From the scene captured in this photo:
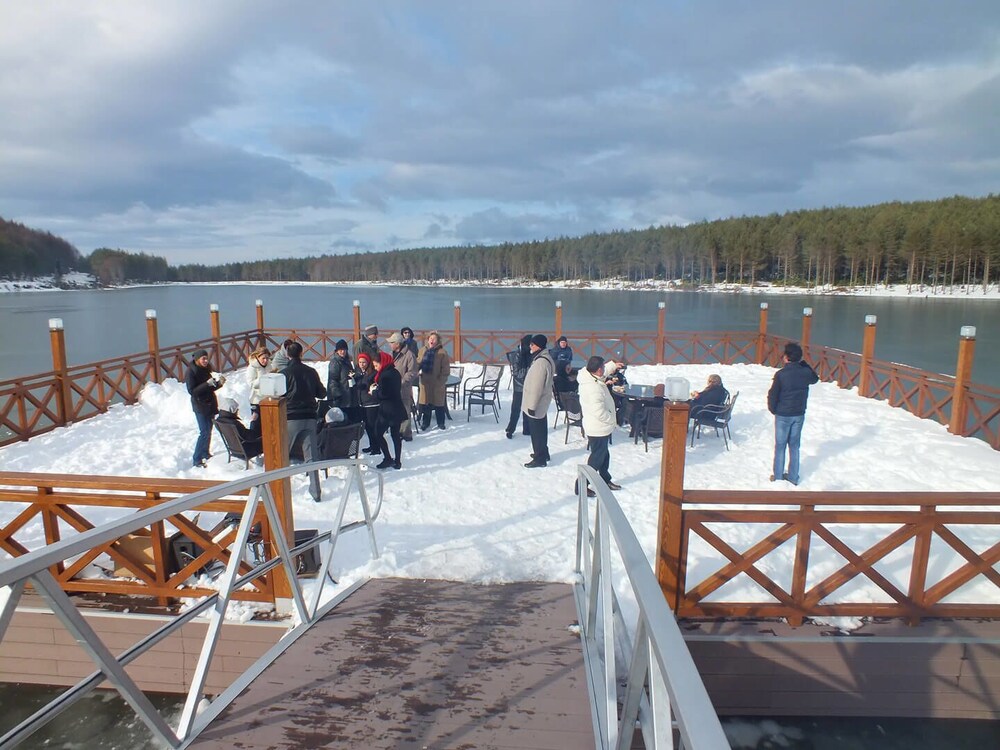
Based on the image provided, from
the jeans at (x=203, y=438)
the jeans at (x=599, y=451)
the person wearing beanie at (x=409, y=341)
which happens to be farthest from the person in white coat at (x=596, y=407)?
the jeans at (x=203, y=438)

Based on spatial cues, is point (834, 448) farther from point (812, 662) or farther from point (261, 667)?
point (261, 667)

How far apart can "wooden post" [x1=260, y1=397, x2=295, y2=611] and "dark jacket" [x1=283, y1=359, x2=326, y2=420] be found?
1.66 meters

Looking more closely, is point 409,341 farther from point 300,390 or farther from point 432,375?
point 300,390

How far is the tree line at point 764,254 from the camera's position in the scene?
190 ft

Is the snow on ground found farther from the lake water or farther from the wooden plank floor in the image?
the lake water

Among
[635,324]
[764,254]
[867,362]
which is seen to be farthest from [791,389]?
[764,254]

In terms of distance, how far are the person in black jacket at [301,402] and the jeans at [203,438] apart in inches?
66.3

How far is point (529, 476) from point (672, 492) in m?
3.00

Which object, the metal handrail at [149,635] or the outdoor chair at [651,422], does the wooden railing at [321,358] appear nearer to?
the outdoor chair at [651,422]

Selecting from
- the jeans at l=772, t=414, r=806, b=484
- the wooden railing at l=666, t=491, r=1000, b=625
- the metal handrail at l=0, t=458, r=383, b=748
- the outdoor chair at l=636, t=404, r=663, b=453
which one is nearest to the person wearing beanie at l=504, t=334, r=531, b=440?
the outdoor chair at l=636, t=404, r=663, b=453

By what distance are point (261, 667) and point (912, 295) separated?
2818 inches

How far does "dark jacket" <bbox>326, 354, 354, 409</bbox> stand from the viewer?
6.63m

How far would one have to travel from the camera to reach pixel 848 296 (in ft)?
205

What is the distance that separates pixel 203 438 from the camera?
22.1ft
